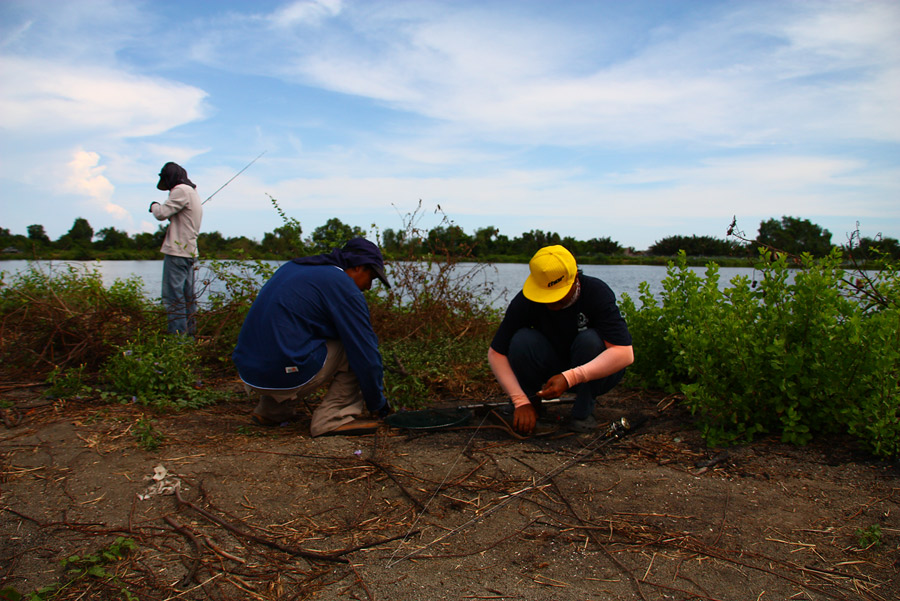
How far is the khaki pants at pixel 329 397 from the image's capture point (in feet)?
11.6

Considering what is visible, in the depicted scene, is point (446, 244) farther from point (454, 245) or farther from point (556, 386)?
point (556, 386)

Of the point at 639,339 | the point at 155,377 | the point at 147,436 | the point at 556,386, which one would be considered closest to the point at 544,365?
the point at 556,386

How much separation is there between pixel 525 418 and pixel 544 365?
0.40 m

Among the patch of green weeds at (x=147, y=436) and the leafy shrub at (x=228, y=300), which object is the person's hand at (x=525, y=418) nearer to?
the patch of green weeds at (x=147, y=436)

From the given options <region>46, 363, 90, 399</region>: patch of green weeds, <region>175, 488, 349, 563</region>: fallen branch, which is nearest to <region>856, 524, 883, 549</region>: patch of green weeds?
<region>175, 488, 349, 563</region>: fallen branch

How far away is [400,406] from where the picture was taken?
14.6ft

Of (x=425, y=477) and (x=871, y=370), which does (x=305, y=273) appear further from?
(x=871, y=370)

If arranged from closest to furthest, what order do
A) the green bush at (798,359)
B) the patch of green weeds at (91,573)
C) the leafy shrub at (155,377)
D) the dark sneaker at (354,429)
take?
the patch of green weeds at (91,573) < the green bush at (798,359) < the dark sneaker at (354,429) < the leafy shrub at (155,377)

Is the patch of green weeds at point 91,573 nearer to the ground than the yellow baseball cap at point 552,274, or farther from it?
nearer to the ground

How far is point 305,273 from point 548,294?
1449 millimetres

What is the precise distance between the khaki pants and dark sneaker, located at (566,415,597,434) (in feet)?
4.53

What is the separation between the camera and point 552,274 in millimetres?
3244

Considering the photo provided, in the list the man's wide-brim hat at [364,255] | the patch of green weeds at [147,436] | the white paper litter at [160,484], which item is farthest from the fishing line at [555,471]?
the patch of green weeds at [147,436]

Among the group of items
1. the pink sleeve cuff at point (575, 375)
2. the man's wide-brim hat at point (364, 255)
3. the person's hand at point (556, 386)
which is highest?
the man's wide-brim hat at point (364, 255)
